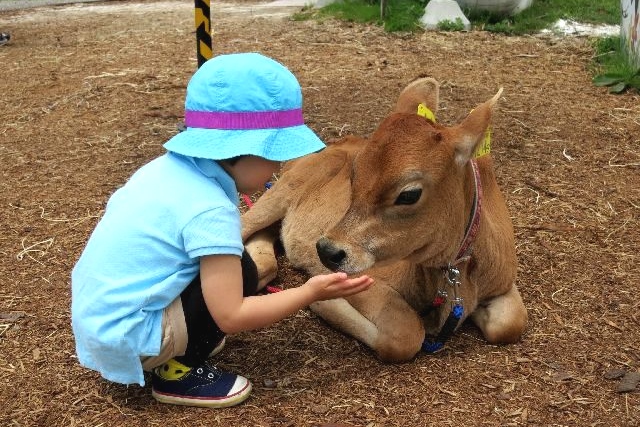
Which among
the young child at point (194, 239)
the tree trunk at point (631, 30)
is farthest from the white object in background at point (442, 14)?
the young child at point (194, 239)

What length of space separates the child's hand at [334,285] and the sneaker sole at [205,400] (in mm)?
538

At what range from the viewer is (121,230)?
10.1 feet

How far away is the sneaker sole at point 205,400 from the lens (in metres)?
3.29

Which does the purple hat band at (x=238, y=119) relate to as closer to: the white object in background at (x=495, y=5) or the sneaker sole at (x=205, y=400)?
the sneaker sole at (x=205, y=400)

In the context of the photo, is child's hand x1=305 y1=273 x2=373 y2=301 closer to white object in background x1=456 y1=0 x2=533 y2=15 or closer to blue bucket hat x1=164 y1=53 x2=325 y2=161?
blue bucket hat x1=164 y1=53 x2=325 y2=161

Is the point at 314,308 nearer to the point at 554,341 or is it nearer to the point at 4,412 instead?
the point at 554,341

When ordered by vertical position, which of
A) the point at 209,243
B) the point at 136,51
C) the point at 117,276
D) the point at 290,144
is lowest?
the point at 136,51

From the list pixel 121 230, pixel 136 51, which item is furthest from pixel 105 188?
pixel 136 51

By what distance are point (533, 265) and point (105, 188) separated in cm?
286

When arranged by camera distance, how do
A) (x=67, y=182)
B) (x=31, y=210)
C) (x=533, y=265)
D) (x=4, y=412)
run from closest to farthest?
(x=4, y=412) < (x=533, y=265) < (x=31, y=210) < (x=67, y=182)

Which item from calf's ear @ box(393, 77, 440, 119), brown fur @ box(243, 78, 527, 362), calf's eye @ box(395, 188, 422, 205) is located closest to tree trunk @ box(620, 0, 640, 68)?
calf's ear @ box(393, 77, 440, 119)

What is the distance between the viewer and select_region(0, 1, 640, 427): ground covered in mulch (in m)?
3.35

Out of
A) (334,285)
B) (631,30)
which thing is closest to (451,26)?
(631,30)

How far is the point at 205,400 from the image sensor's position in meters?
3.29
